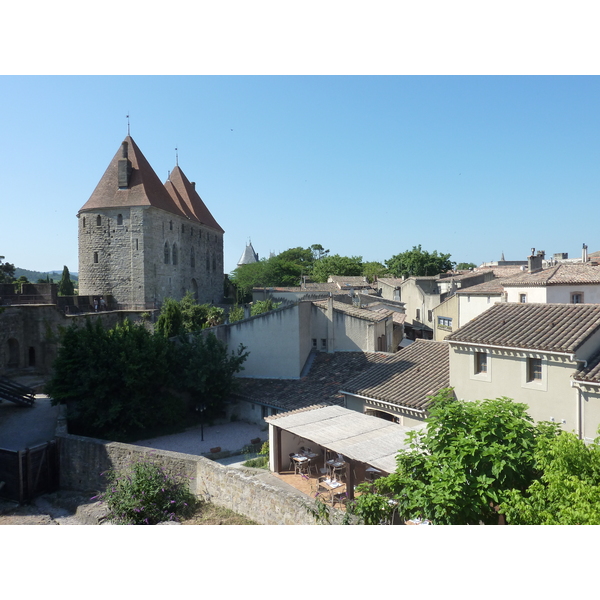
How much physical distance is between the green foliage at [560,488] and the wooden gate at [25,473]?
49.6 ft

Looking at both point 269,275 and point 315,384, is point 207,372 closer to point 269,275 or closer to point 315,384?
point 315,384

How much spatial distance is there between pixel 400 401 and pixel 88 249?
3036 centimetres

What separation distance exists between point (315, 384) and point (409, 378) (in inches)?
211

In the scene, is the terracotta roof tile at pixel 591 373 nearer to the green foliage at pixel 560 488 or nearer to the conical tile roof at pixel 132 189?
the green foliage at pixel 560 488

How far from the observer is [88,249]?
35.7 meters

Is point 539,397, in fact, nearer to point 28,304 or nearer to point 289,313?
point 289,313

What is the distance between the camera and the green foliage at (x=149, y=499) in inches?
424

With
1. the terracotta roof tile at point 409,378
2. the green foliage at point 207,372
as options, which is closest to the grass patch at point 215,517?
the terracotta roof tile at point 409,378

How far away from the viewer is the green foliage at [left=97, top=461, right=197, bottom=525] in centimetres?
1076

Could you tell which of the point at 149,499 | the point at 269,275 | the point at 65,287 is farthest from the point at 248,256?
the point at 149,499

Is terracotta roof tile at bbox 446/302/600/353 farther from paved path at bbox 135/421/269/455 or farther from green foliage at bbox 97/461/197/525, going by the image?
paved path at bbox 135/421/269/455

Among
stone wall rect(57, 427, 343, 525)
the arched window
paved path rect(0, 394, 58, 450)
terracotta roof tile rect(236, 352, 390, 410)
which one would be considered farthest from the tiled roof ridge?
the arched window

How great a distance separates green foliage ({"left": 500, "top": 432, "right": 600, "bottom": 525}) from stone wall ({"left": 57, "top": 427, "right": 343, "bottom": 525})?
11.2ft

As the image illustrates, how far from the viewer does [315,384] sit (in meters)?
19.9
